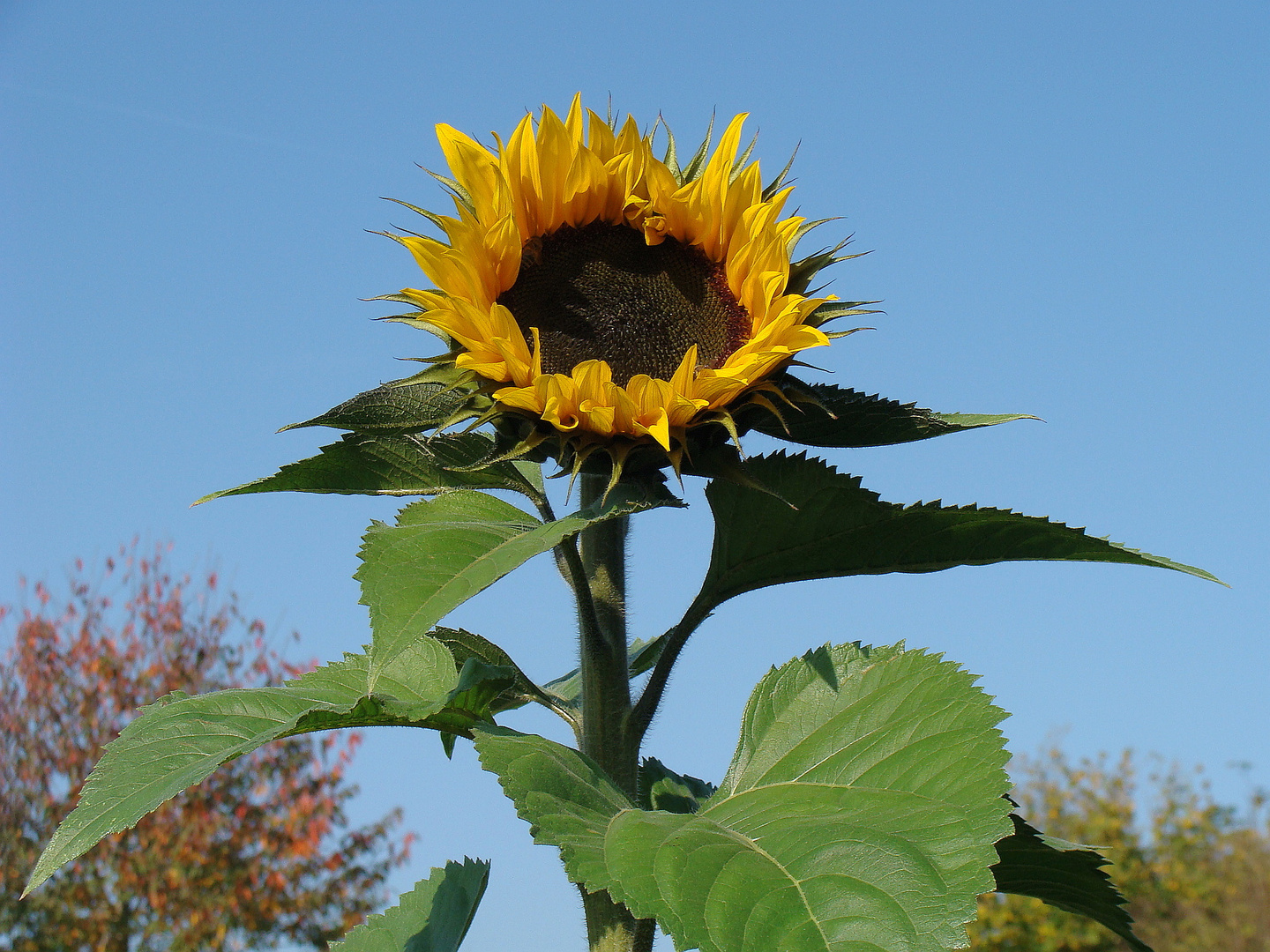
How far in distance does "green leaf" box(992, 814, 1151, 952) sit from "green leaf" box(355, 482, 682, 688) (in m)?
0.84

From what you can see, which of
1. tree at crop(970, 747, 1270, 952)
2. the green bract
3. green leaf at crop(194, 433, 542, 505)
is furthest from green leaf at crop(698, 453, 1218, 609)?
tree at crop(970, 747, 1270, 952)

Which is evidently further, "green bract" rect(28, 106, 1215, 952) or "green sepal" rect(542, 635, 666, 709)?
"green sepal" rect(542, 635, 666, 709)

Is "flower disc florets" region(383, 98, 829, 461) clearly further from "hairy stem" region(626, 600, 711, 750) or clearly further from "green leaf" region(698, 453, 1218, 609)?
"hairy stem" region(626, 600, 711, 750)

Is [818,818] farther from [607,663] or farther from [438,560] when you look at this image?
[438,560]

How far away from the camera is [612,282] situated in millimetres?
1926

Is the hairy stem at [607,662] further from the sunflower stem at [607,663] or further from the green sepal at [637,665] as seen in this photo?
the green sepal at [637,665]

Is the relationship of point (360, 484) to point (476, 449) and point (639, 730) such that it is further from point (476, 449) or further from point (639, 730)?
point (639, 730)

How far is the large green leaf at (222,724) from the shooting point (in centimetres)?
152

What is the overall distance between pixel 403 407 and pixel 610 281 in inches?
18.3

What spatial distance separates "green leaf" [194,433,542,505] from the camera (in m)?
1.76

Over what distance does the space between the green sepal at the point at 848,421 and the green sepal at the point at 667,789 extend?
0.61 metres

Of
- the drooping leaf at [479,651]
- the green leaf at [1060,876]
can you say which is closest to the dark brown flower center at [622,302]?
the drooping leaf at [479,651]

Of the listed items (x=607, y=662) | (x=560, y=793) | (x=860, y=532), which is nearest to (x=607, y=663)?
(x=607, y=662)

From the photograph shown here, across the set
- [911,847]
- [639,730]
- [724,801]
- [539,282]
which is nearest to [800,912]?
[911,847]
